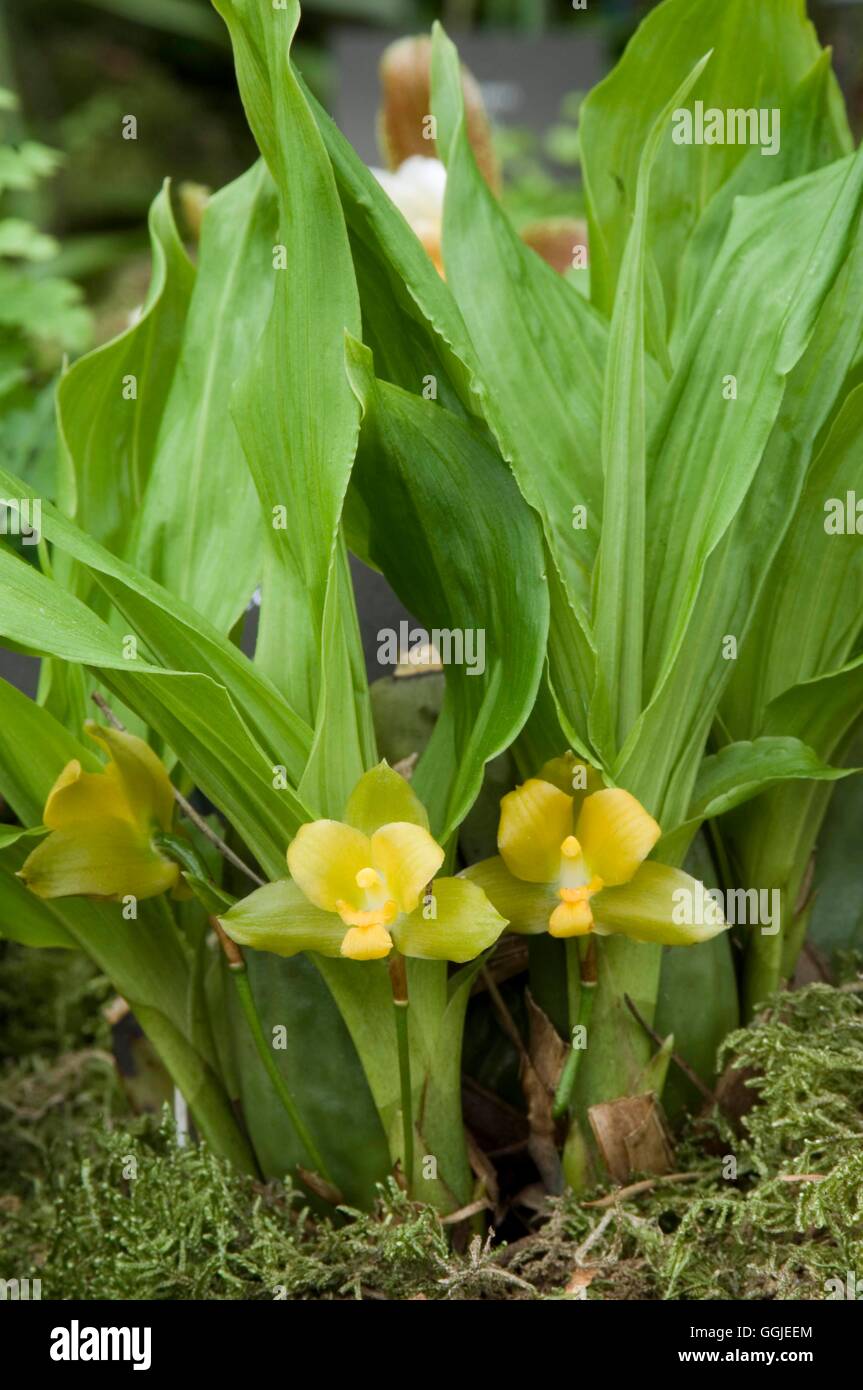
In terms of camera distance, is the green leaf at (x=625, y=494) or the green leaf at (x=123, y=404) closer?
the green leaf at (x=625, y=494)

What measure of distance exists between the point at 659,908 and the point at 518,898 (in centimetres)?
6

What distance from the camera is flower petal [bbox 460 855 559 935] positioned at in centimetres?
58

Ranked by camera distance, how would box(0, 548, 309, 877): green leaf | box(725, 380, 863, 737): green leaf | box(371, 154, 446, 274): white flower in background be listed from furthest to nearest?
box(371, 154, 446, 274): white flower in background, box(725, 380, 863, 737): green leaf, box(0, 548, 309, 877): green leaf

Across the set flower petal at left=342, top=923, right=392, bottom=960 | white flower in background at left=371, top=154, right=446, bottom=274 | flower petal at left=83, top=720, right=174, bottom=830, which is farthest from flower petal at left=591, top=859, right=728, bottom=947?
white flower in background at left=371, top=154, right=446, bottom=274

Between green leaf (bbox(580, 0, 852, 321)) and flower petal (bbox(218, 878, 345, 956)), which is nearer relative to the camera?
flower petal (bbox(218, 878, 345, 956))

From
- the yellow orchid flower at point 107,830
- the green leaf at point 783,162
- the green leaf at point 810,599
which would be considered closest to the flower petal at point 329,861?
the yellow orchid flower at point 107,830

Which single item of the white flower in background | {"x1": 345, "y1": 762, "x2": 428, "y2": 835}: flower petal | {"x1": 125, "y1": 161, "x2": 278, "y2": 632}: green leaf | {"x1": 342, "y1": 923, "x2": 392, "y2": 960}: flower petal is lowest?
{"x1": 342, "y1": 923, "x2": 392, "y2": 960}: flower petal

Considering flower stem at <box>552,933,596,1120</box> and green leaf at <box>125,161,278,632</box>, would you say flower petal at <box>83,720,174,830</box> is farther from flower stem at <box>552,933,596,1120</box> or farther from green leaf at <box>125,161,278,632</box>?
flower stem at <box>552,933,596,1120</box>

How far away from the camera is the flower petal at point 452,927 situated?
1.78 feet

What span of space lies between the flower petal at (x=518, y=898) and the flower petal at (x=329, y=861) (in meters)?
0.06

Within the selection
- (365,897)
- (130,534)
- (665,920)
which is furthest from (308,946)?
(130,534)

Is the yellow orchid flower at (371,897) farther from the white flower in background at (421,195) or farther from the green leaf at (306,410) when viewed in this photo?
the white flower in background at (421,195)

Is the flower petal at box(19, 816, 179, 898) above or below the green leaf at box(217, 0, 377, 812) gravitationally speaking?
below
